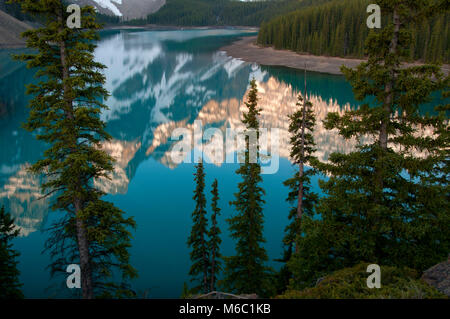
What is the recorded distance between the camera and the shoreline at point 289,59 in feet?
323

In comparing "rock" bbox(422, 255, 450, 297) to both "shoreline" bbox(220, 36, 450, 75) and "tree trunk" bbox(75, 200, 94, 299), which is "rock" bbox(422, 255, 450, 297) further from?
"shoreline" bbox(220, 36, 450, 75)

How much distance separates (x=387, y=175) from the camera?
10.9 metres

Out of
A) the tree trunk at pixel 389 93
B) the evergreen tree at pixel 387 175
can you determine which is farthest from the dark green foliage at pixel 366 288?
the tree trunk at pixel 389 93

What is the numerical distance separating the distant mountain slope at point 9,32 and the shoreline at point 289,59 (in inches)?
3111

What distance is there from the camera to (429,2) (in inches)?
394

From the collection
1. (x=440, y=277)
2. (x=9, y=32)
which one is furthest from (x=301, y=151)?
(x=9, y=32)

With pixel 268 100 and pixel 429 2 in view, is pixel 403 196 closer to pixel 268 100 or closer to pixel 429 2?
pixel 429 2

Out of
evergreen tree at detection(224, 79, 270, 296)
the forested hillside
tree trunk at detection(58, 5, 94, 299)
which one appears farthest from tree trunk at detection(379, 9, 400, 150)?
the forested hillside

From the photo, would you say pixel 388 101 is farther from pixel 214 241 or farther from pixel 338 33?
pixel 338 33

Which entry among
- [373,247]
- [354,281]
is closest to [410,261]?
[373,247]

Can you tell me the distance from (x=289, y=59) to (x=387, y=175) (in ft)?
358

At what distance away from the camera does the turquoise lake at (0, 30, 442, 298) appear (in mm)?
24406

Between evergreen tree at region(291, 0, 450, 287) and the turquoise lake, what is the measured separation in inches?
289
